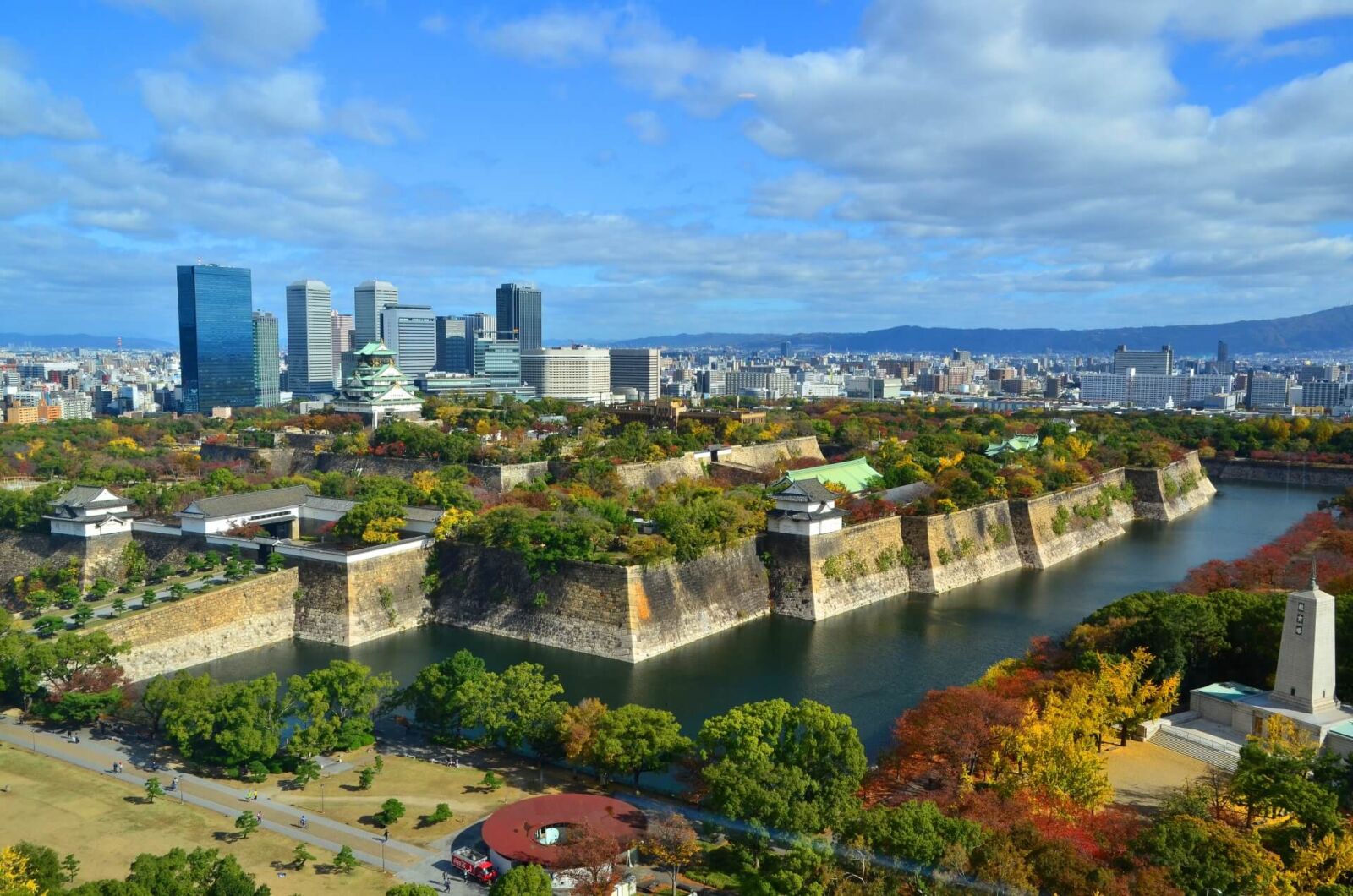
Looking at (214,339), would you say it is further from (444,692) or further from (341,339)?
(444,692)

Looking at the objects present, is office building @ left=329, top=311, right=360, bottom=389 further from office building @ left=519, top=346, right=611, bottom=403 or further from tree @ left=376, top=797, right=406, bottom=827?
tree @ left=376, top=797, right=406, bottom=827

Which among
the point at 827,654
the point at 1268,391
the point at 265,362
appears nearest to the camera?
the point at 827,654

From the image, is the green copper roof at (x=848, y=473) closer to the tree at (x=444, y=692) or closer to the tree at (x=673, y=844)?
the tree at (x=444, y=692)

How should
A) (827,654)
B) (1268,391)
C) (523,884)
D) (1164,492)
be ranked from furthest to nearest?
(1268,391) < (1164,492) < (827,654) < (523,884)

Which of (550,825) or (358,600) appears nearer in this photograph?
(550,825)

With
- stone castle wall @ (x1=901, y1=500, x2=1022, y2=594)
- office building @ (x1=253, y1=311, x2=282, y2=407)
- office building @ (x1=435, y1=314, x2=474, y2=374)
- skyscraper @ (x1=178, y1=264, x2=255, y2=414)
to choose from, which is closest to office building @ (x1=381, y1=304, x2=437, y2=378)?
office building @ (x1=435, y1=314, x2=474, y2=374)

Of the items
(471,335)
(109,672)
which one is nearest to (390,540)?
(109,672)

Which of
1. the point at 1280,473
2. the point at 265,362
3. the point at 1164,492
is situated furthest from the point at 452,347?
the point at 1164,492

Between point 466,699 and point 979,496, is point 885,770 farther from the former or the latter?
point 979,496
